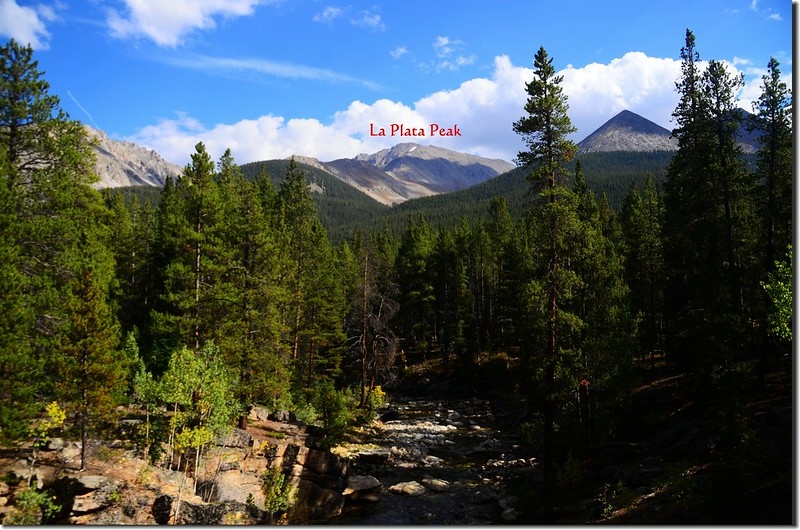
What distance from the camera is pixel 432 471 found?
1045 inches

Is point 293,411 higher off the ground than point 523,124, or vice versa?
point 523,124

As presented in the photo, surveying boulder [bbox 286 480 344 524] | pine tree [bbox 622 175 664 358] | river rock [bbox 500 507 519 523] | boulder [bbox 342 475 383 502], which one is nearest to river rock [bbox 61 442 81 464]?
boulder [bbox 286 480 344 524]

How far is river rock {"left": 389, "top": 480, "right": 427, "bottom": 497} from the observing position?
22745mm

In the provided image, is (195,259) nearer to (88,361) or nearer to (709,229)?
(88,361)

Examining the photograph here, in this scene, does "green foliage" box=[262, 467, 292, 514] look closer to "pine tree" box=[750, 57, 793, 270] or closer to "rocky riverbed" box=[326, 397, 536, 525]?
"rocky riverbed" box=[326, 397, 536, 525]

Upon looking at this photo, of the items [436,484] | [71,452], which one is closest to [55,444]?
[71,452]

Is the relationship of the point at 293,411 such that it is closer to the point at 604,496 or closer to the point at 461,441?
the point at 461,441

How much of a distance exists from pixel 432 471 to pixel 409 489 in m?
3.82

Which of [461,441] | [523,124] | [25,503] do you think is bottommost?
[461,441]

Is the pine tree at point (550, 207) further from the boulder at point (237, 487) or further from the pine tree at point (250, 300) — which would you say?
the pine tree at point (250, 300)

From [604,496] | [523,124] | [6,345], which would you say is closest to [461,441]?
[604,496]

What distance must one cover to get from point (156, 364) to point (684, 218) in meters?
31.7

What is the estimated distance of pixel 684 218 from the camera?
2766 cm

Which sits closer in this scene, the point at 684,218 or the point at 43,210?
the point at 43,210
